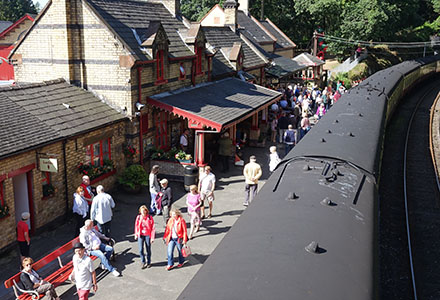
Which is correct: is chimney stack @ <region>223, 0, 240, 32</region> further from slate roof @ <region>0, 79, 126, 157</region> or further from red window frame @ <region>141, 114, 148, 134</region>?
slate roof @ <region>0, 79, 126, 157</region>

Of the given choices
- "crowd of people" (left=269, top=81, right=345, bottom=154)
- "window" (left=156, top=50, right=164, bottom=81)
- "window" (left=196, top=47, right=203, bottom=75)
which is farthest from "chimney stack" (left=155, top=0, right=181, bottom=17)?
"crowd of people" (left=269, top=81, right=345, bottom=154)

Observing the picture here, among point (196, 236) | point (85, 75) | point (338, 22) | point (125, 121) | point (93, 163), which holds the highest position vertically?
point (338, 22)

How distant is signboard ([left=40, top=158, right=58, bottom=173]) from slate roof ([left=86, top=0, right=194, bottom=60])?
17.0 feet

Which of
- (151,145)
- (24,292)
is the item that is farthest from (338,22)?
(24,292)

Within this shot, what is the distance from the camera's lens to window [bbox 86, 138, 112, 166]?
46.1 ft

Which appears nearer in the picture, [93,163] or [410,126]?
[93,163]

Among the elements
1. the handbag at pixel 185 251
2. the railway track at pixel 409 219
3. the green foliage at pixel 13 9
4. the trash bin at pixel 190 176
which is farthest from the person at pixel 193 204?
the green foliage at pixel 13 9

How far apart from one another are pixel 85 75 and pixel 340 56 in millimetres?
38611

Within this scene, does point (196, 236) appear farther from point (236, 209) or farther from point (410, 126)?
point (410, 126)

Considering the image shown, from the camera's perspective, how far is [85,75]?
1577cm

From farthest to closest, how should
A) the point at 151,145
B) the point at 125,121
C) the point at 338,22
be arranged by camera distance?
the point at 338,22 → the point at 151,145 → the point at 125,121

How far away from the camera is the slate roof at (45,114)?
37.7 ft

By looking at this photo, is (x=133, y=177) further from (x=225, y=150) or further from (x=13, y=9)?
(x=13, y=9)

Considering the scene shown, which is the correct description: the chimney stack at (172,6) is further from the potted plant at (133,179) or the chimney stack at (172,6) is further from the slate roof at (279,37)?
the slate roof at (279,37)
